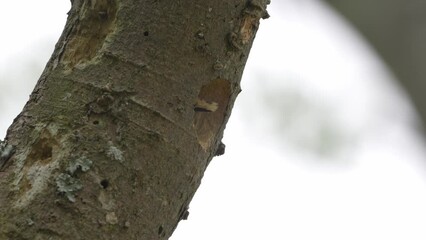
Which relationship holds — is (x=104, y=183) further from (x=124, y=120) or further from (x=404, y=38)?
(x=404, y=38)

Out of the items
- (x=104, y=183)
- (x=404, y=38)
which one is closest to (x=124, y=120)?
(x=104, y=183)

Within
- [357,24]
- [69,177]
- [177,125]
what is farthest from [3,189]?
[357,24]

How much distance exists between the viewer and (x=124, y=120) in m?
0.57

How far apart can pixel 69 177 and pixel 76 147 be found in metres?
0.03

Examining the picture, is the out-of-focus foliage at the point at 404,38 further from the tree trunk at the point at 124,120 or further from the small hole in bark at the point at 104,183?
the small hole in bark at the point at 104,183

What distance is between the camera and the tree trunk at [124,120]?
1.77 ft

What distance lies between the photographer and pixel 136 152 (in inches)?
22.2

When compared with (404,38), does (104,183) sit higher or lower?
lower

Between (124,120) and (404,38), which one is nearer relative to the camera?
(124,120)

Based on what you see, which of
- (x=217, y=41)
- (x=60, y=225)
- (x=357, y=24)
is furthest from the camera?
(x=357, y=24)

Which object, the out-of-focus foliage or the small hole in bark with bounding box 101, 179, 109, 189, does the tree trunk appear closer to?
the small hole in bark with bounding box 101, 179, 109, 189

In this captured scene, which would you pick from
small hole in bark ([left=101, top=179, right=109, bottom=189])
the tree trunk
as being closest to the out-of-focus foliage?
the tree trunk

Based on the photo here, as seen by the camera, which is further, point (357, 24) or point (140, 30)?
point (357, 24)

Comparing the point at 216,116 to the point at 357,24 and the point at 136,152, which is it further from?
the point at 357,24
